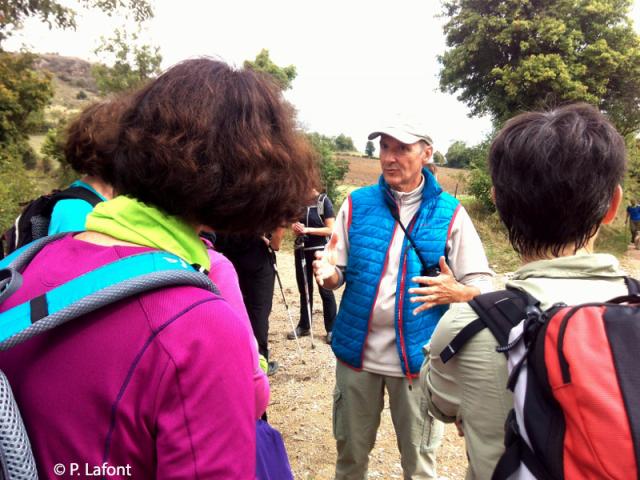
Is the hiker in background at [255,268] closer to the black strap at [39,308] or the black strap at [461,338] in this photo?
the black strap at [461,338]

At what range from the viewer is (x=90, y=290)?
2.43ft

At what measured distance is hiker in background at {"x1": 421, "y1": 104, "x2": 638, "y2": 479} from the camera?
1066mm

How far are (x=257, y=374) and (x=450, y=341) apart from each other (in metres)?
0.48

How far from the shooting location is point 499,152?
1195mm

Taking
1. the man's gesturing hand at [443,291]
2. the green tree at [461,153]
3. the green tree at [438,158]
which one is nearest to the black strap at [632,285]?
the man's gesturing hand at [443,291]

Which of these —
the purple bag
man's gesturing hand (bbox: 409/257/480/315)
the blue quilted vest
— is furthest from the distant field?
the purple bag

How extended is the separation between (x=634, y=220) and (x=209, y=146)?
51.6 feet

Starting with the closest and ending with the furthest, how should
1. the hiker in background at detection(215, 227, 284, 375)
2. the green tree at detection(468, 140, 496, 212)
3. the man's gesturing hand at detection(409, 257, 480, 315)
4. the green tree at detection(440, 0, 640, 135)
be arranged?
the man's gesturing hand at detection(409, 257, 480, 315) → the hiker in background at detection(215, 227, 284, 375) → the green tree at detection(440, 0, 640, 135) → the green tree at detection(468, 140, 496, 212)

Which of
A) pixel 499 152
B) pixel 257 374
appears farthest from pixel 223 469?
pixel 499 152

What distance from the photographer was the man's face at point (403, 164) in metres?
2.21

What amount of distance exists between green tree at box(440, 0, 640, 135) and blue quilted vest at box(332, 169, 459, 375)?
14996 mm

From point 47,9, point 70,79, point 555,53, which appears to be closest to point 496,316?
point 47,9

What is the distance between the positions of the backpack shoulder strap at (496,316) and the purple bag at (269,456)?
0.49m

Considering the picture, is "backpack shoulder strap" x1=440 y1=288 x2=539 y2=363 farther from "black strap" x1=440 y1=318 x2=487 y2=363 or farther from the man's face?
the man's face
